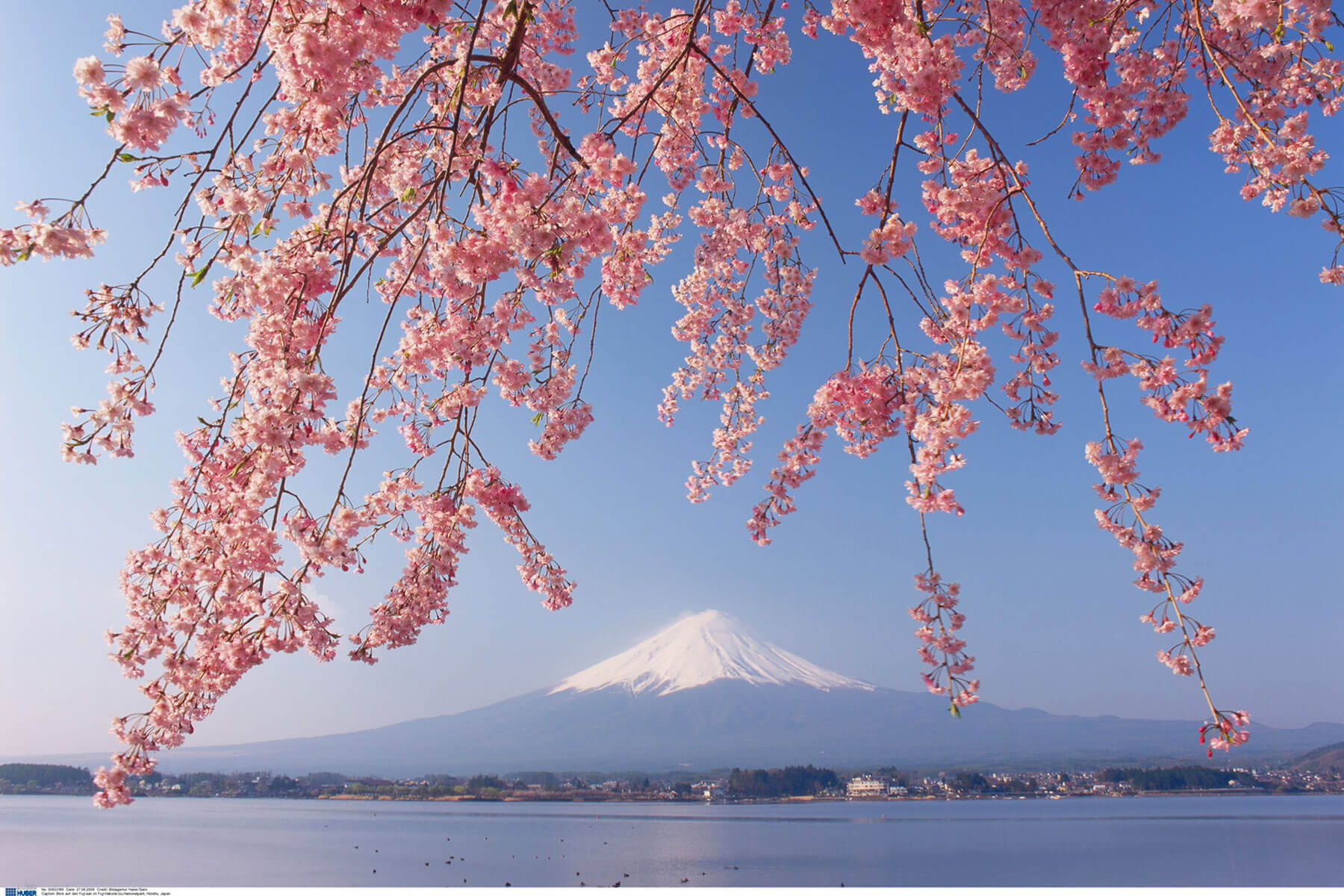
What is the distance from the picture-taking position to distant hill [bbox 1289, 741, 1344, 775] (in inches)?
1982

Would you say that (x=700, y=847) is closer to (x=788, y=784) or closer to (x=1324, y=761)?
(x=788, y=784)

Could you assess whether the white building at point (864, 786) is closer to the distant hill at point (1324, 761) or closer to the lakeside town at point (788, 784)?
the lakeside town at point (788, 784)

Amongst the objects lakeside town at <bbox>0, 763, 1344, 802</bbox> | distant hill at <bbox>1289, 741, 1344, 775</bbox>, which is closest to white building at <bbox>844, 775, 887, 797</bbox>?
lakeside town at <bbox>0, 763, 1344, 802</bbox>

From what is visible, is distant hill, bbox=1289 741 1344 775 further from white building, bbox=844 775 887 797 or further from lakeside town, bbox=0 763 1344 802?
white building, bbox=844 775 887 797

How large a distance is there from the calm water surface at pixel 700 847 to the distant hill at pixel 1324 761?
328 centimetres

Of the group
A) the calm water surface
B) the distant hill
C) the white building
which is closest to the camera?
the calm water surface

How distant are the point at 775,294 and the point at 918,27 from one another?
1.42 m

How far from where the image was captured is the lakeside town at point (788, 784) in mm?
50406

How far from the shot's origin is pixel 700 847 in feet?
114

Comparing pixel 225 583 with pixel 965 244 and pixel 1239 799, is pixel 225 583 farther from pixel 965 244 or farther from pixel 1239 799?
pixel 1239 799

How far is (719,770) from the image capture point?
6794 centimetres

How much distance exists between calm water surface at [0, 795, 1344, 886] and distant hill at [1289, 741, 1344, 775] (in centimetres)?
328

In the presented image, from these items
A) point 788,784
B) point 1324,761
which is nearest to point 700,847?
point 788,784

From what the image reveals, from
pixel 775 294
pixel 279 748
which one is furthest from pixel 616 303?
pixel 279 748
